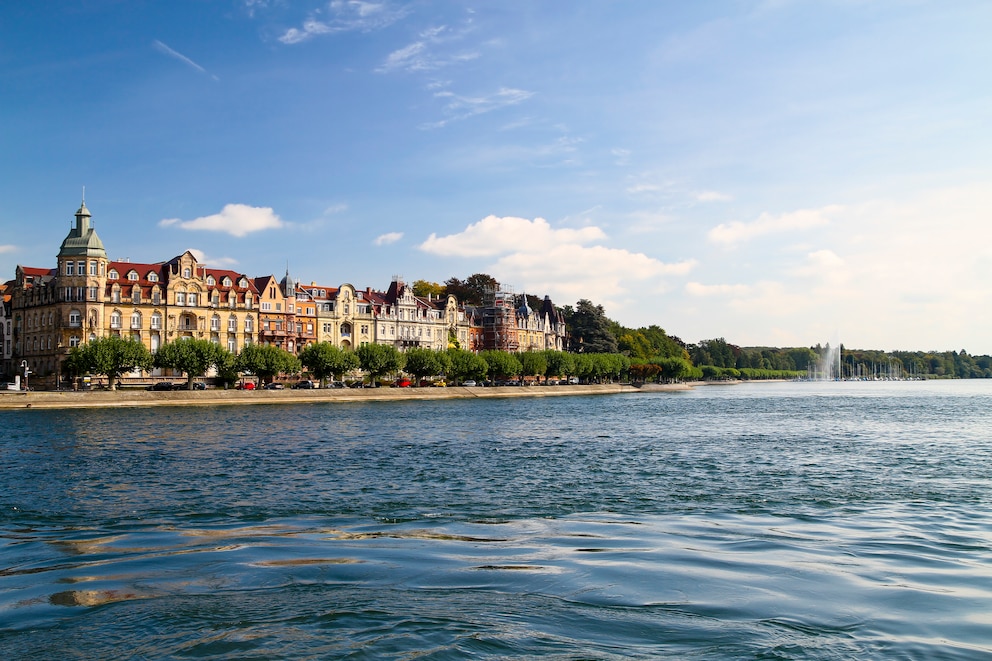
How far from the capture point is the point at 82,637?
9.52m

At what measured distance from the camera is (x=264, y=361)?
8631 cm

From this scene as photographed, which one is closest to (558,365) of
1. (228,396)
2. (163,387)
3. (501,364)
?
(501,364)

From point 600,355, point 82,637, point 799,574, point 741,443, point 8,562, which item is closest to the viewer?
point 82,637

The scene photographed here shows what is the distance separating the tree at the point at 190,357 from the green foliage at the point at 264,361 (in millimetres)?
2967

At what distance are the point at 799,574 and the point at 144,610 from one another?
927 centimetres

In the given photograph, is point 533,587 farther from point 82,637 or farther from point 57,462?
point 57,462

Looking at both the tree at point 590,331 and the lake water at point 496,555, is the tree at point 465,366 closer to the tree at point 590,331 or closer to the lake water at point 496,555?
the tree at point 590,331

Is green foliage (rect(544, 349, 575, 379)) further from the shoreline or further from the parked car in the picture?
the parked car

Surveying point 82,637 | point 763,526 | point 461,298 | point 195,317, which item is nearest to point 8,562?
point 82,637

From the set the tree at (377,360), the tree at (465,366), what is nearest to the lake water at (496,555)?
the tree at (377,360)

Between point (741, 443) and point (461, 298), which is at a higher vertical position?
point (461, 298)

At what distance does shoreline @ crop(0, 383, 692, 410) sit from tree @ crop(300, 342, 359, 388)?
4.35 meters

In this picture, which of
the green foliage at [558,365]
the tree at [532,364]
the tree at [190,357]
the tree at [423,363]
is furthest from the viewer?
the green foliage at [558,365]

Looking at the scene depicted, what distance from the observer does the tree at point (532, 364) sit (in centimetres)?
12581
